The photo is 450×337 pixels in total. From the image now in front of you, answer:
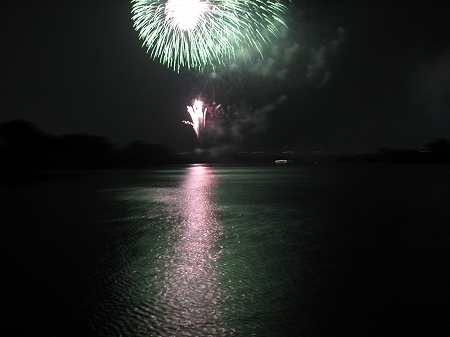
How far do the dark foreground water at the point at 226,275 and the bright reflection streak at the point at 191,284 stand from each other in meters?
0.01

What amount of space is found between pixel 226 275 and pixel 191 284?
0.53 m

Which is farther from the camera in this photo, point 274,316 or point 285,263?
point 285,263

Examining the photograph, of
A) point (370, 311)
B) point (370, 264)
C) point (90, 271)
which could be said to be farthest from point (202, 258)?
point (370, 311)

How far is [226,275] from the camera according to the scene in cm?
513

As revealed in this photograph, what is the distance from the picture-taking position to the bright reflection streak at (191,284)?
3.63m

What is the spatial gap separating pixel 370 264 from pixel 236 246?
83.7 inches

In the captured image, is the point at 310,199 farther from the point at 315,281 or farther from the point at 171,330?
the point at 171,330

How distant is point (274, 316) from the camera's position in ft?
12.4

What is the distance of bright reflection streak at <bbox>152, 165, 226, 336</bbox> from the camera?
3633 mm

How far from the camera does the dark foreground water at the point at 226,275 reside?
12.0 ft

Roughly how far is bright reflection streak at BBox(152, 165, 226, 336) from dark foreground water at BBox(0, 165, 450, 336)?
15 mm

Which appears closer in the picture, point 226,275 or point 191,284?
point 191,284

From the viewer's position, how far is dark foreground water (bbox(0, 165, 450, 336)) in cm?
367

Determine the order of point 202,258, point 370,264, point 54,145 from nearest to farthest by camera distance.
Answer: point 370,264, point 202,258, point 54,145
